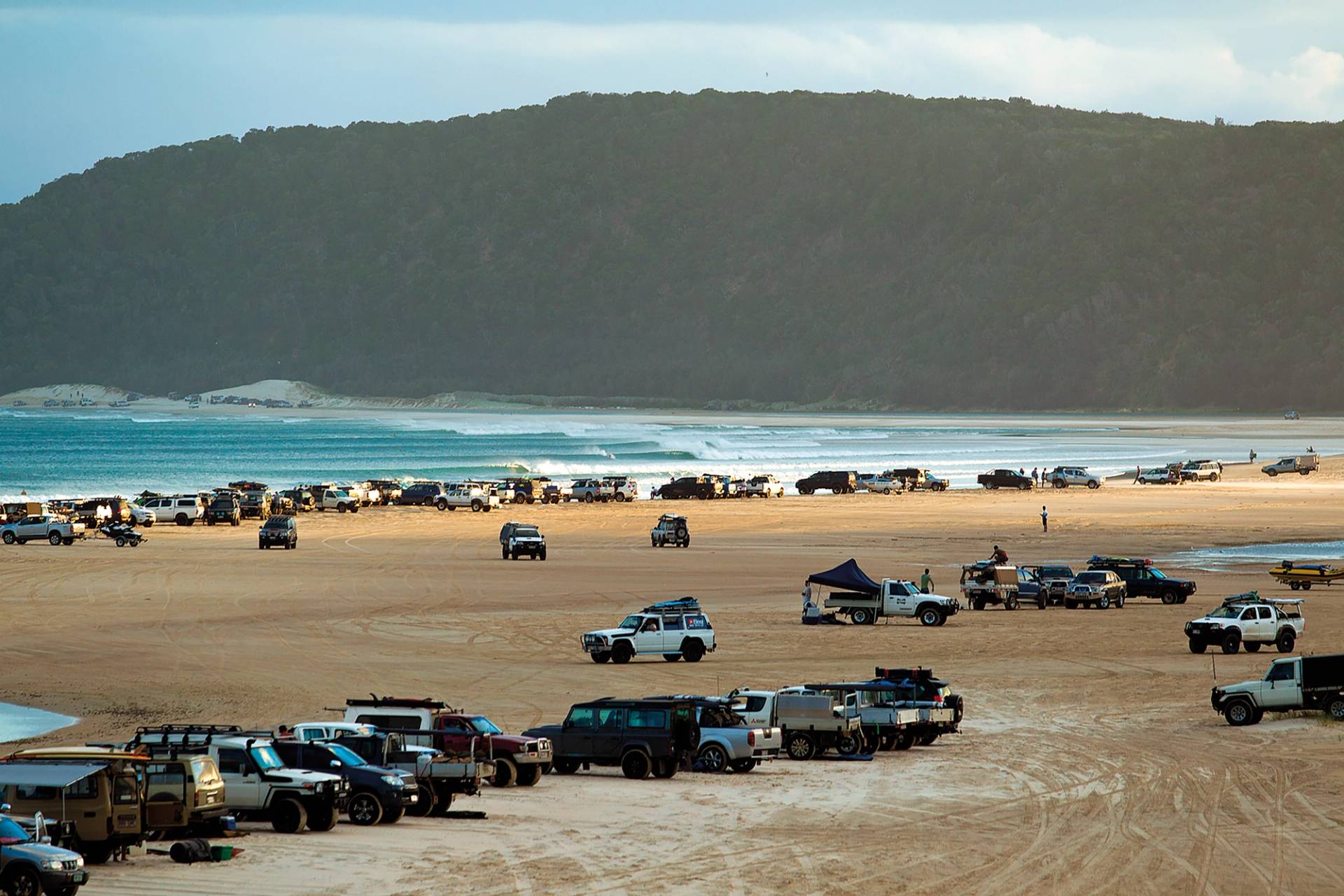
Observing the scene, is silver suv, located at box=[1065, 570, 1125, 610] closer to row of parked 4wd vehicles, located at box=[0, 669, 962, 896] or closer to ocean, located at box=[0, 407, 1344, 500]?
Answer: row of parked 4wd vehicles, located at box=[0, 669, 962, 896]

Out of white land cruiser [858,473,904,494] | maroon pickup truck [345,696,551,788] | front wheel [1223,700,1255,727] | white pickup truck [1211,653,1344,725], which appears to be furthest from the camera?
white land cruiser [858,473,904,494]

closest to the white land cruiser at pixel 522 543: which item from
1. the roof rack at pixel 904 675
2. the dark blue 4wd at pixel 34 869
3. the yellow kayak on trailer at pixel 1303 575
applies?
the yellow kayak on trailer at pixel 1303 575

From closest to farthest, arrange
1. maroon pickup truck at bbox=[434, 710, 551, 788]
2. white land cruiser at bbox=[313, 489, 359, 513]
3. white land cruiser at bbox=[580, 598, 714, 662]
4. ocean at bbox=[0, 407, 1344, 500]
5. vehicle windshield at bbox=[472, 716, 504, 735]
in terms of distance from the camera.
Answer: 1. maroon pickup truck at bbox=[434, 710, 551, 788]
2. vehicle windshield at bbox=[472, 716, 504, 735]
3. white land cruiser at bbox=[580, 598, 714, 662]
4. white land cruiser at bbox=[313, 489, 359, 513]
5. ocean at bbox=[0, 407, 1344, 500]

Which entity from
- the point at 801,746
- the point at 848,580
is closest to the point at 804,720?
the point at 801,746

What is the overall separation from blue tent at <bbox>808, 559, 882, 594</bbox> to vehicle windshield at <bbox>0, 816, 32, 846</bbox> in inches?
1057

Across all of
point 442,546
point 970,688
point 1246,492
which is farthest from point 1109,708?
point 1246,492

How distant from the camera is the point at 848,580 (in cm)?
4078

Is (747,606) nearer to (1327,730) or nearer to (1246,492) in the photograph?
(1327,730)

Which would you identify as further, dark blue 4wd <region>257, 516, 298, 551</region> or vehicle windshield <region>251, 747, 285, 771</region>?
dark blue 4wd <region>257, 516, 298, 551</region>

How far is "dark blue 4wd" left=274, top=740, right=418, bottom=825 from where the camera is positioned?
1950 cm

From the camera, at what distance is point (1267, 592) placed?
45.8 metres

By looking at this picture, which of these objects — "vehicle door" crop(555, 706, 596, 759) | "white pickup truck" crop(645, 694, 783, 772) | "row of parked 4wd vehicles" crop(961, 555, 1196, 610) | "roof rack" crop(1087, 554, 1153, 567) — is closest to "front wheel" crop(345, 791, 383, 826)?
"vehicle door" crop(555, 706, 596, 759)

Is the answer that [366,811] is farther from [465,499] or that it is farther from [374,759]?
[465,499]

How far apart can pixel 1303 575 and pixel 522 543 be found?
2422 centimetres
